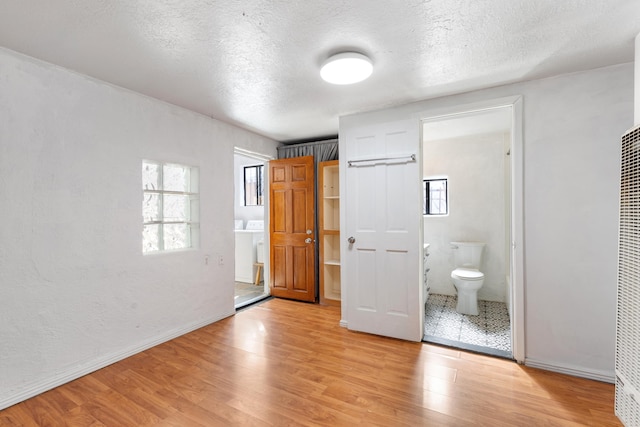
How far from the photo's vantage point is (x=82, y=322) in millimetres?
2197

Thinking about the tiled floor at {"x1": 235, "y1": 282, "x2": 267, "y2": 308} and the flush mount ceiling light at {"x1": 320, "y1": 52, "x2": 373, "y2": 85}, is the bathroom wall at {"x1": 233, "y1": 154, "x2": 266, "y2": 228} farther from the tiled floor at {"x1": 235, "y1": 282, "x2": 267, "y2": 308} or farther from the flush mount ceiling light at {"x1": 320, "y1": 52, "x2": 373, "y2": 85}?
the flush mount ceiling light at {"x1": 320, "y1": 52, "x2": 373, "y2": 85}

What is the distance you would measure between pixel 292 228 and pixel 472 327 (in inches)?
102

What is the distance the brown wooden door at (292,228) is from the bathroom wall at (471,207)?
1.87 m

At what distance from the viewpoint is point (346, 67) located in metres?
1.98

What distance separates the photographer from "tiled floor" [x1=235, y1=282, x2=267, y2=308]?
4037mm

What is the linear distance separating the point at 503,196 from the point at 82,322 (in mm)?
4884

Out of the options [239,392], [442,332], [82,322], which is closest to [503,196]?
[442,332]

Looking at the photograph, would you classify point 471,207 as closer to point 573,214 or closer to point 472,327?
point 472,327

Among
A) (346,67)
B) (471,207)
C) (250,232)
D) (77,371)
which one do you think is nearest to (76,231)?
(77,371)

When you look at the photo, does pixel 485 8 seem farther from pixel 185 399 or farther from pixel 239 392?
pixel 185 399

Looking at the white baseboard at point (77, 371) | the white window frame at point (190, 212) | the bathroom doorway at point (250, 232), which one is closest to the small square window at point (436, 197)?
the bathroom doorway at point (250, 232)

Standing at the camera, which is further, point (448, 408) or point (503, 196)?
point (503, 196)

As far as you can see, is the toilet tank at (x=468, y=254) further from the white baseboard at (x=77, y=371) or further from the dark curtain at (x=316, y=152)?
the white baseboard at (x=77, y=371)

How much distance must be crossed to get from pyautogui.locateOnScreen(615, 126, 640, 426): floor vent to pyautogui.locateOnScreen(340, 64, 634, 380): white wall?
66cm
